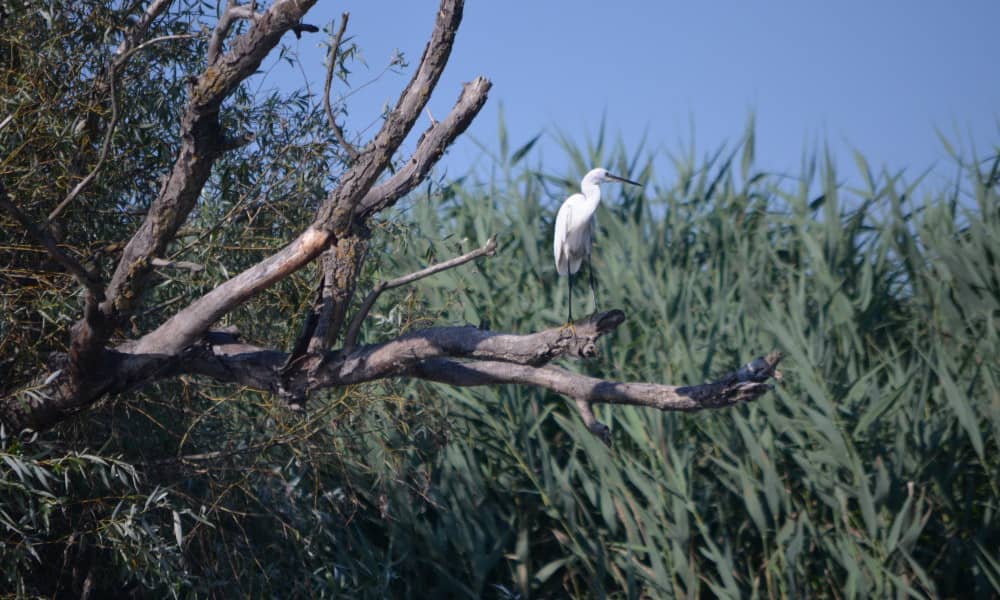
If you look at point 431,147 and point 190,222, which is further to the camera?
point 190,222

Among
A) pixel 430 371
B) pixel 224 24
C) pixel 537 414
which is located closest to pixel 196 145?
pixel 224 24

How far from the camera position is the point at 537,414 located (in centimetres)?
594

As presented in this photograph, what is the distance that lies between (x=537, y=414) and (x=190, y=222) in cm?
240

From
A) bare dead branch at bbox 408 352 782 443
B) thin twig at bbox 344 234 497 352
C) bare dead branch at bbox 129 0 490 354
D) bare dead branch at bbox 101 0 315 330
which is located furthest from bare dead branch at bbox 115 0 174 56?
bare dead branch at bbox 408 352 782 443

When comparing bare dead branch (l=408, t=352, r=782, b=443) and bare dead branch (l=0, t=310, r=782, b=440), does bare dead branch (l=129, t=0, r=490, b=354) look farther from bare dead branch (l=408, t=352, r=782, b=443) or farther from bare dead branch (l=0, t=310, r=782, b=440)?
bare dead branch (l=408, t=352, r=782, b=443)

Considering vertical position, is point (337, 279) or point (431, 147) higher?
point (431, 147)

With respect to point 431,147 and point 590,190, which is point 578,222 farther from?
point 431,147

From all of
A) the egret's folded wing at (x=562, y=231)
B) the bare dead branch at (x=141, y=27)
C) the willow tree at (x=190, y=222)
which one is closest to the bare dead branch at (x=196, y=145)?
the willow tree at (x=190, y=222)

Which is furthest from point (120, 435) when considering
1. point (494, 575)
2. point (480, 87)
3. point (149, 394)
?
point (494, 575)

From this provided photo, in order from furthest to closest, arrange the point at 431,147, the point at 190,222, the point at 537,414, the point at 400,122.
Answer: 1. the point at 537,414
2. the point at 190,222
3. the point at 431,147
4. the point at 400,122

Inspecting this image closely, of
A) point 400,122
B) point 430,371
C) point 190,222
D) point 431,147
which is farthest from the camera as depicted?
point 190,222

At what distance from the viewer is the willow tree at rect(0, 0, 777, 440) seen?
301 centimetres

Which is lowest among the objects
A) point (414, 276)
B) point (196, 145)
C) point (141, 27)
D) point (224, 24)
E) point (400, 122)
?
point (414, 276)

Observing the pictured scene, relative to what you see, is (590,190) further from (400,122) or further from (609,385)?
(400,122)
